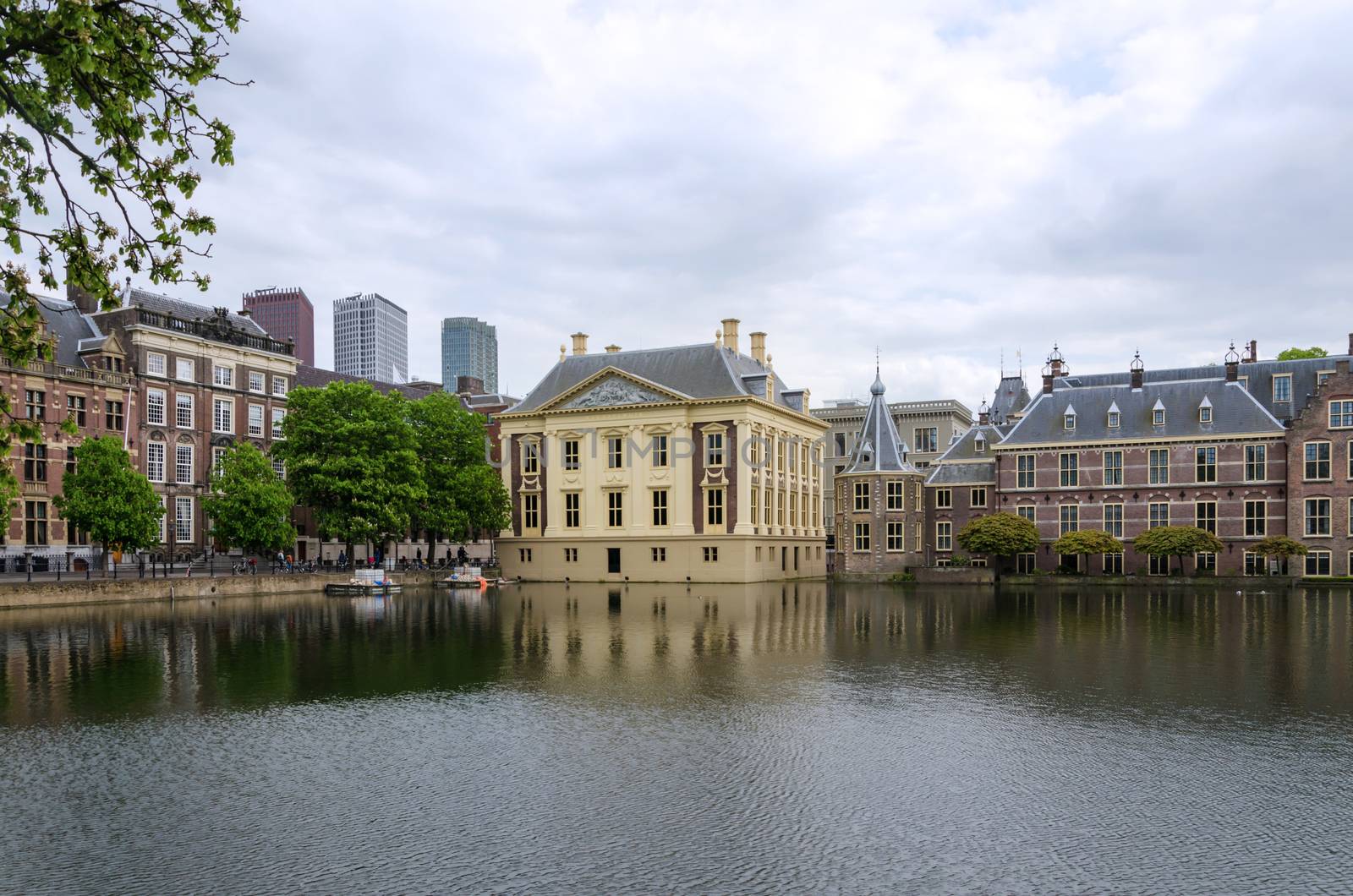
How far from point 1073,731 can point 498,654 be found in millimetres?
17192

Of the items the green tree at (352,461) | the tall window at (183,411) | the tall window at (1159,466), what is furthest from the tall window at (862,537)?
the tall window at (183,411)

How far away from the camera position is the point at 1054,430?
8188cm

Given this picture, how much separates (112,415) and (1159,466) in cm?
7596

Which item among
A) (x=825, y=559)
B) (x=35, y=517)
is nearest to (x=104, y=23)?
(x=35, y=517)

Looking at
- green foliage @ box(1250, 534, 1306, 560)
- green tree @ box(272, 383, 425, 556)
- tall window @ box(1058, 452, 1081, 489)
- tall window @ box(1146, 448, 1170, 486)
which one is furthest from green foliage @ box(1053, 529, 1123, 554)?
green tree @ box(272, 383, 425, 556)

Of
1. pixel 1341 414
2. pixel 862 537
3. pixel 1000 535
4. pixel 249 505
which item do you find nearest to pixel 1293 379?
pixel 1341 414

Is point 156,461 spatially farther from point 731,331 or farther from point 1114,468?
point 1114,468

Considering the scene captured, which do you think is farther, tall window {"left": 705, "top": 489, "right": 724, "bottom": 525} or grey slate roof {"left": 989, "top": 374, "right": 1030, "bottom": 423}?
grey slate roof {"left": 989, "top": 374, "right": 1030, "bottom": 423}

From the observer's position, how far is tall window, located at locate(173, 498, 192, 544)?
260ft

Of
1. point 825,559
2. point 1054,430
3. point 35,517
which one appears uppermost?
point 1054,430

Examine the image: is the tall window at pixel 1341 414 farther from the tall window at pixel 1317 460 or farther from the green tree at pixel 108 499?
the green tree at pixel 108 499

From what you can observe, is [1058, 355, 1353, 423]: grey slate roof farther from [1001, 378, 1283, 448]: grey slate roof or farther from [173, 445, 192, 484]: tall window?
[173, 445, 192, 484]: tall window

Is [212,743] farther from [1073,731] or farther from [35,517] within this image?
[35,517]

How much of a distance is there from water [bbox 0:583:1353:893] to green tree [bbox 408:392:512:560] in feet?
147
